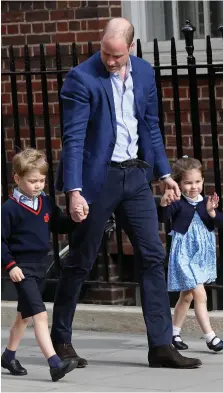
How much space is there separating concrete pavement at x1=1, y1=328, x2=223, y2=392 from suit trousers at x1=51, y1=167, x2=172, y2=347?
29 cm

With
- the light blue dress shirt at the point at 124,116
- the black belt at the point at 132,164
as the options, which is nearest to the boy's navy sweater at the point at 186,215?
the black belt at the point at 132,164

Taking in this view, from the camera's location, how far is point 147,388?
6312 mm

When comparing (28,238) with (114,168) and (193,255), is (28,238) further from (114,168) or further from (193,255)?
(193,255)

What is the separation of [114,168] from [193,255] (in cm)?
98

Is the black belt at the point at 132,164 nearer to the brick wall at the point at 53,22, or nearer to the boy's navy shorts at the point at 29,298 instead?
the boy's navy shorts at the point at 29,298

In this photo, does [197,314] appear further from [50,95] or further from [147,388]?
[50,95]

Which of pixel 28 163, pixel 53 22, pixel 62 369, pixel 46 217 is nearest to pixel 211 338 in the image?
pixel 62 369

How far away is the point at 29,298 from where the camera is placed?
6.74m

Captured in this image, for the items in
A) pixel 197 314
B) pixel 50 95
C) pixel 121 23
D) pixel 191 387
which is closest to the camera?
pixel 191 387

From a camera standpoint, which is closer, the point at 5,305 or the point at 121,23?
the point at 121,23

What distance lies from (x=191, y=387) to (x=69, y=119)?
1.61 metres

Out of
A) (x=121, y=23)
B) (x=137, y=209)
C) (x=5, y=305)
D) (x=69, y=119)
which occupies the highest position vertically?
(x=121, y=23)

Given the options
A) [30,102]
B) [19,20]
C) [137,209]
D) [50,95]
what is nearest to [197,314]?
[137,209]

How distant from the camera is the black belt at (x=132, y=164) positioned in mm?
6902
